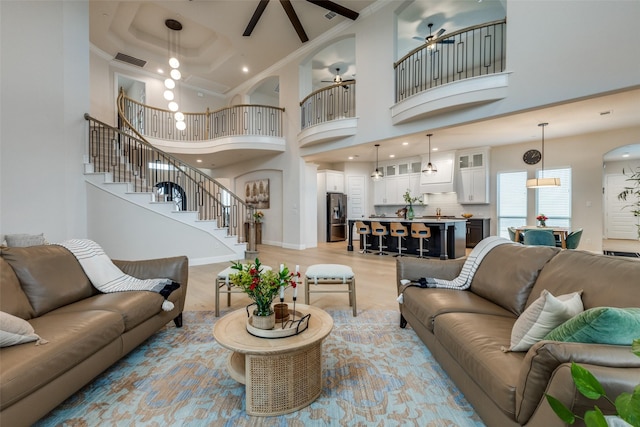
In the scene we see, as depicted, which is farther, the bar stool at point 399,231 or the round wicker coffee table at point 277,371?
the bar stool at point 399,231

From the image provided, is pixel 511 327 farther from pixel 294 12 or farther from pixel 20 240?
pixel 294 12

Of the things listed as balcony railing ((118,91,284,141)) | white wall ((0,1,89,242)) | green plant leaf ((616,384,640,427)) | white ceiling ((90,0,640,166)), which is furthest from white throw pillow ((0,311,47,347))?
balcony railing ((118,91,284,141))

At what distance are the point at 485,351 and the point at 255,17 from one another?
24.2 ft

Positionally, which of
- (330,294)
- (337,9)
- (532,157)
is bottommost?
(330,294)

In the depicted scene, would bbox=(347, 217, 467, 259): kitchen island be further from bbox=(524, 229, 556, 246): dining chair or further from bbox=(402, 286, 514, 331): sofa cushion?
bbox=(402, 286, 514, 331): sofa cushion

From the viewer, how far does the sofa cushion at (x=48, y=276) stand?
6.72 ft

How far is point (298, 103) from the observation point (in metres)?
7.98

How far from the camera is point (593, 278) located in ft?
5.22

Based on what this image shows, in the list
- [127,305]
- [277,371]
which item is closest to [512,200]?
[277,371]

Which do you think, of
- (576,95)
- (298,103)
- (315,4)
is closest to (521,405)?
(576,95)

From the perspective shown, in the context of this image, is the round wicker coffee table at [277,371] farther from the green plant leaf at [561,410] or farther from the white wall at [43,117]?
the white wall at [43,117]

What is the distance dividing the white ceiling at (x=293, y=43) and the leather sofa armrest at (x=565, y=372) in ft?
16.8

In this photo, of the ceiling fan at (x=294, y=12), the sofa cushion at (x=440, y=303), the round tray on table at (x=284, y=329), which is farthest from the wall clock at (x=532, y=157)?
the round tray on table at (x=284, y=329)

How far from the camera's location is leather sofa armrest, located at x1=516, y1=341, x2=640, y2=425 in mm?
898
